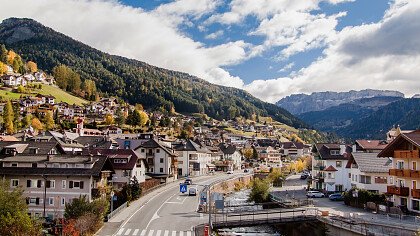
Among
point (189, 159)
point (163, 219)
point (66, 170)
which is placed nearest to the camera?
point (163, 219)

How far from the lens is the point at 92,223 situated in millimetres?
49281

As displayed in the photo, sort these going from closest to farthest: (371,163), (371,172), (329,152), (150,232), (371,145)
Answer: (150,232)
(371,172)
(371,163)
(371,145)
(329,152)

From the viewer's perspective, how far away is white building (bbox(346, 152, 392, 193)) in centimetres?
7350

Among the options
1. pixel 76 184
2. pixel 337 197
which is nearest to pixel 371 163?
pixel 337 197

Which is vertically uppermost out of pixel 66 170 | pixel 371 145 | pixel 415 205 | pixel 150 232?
pixel 371 145

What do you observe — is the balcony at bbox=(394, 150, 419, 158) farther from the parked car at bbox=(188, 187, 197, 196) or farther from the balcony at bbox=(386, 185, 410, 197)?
the parked car at bbox=(188, 187, 197, 196)

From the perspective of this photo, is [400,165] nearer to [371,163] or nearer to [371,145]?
[371,163]

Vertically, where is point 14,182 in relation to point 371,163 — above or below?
below

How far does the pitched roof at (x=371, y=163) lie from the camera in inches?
2917

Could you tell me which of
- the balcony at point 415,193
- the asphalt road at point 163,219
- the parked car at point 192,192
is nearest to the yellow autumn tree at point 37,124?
the parked car at point 192,192

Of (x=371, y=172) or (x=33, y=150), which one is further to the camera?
(x=371, y=172)

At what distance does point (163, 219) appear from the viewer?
57.5 meters

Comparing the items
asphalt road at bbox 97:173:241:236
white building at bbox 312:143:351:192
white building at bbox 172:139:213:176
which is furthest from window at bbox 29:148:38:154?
white building at bbox 172:139:213:176

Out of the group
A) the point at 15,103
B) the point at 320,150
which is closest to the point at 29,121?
the point at 15,103
